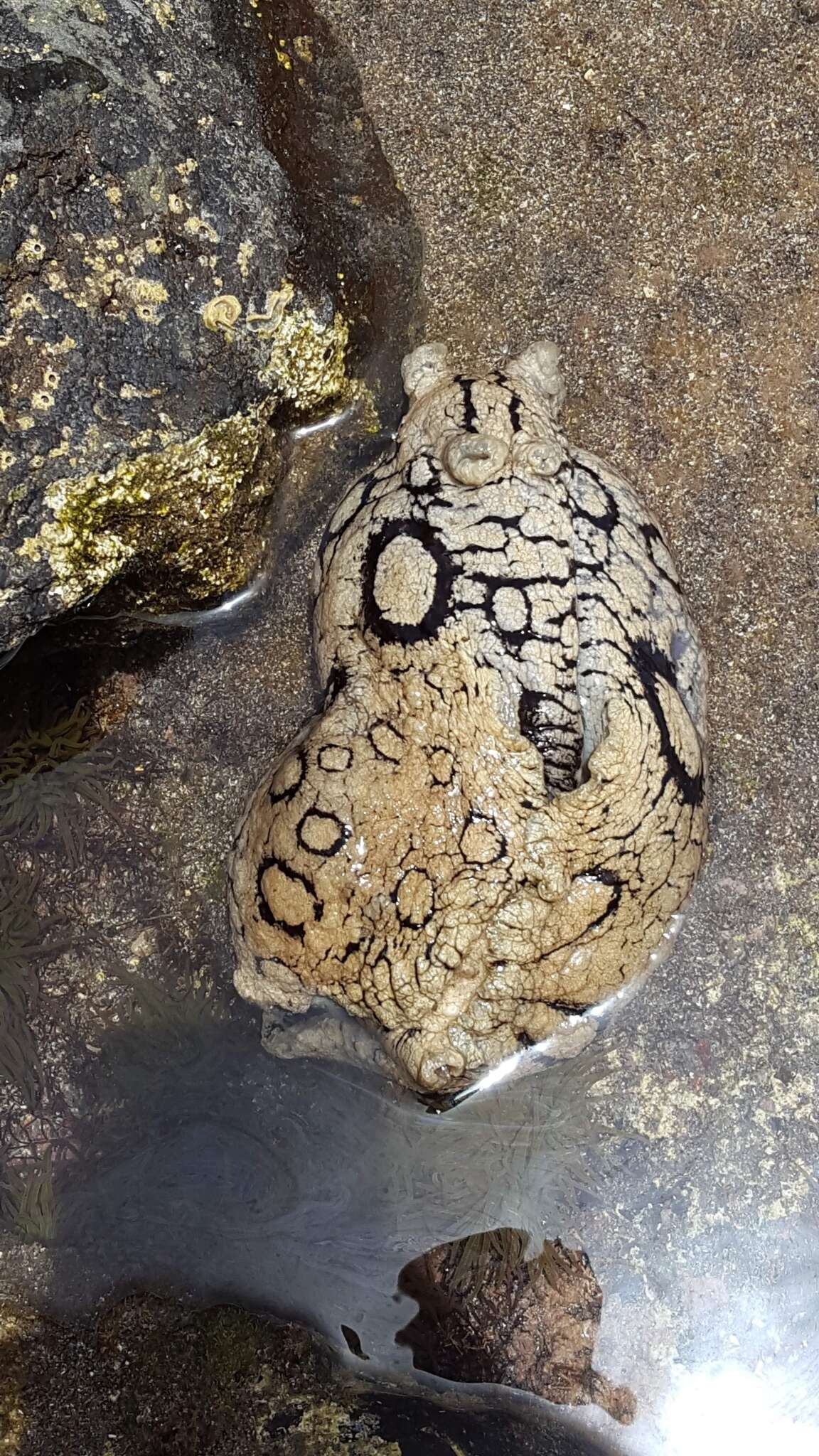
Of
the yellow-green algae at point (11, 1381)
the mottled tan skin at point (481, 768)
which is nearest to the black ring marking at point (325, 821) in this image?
the mottled tan skin at point (481, 768)

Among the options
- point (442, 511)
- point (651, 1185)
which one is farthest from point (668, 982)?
point (442, 511)

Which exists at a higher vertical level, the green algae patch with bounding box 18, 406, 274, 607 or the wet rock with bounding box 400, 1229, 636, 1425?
the green algae patch with bounding box 18, 406, 274, 607

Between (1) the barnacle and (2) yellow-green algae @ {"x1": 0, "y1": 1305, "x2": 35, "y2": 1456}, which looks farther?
(1) the barnacle

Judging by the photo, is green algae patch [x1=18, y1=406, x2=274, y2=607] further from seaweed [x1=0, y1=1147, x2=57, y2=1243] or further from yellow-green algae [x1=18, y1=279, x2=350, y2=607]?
seaweed [x1=0, y1=1147, x2=57, y2=1243]

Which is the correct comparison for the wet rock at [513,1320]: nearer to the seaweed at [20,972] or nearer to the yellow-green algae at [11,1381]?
the yellow-green algae at [11,1381]

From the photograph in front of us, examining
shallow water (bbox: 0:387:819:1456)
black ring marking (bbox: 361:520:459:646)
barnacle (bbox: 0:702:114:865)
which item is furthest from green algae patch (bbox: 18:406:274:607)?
barnacle (bbox: 0:702:114:865)

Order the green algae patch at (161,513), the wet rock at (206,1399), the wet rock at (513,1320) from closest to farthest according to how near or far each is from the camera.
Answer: the green algae patch at (161,513) → the wet rock at (206,1399) → the wet rock at (513,1320)
